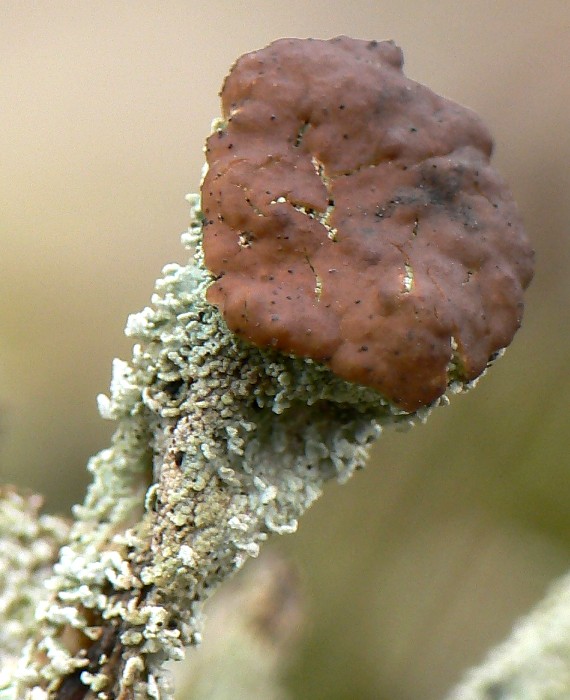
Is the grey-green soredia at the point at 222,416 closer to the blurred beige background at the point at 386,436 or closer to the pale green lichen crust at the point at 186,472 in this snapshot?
the pale green lichen crust at the point at 186,472

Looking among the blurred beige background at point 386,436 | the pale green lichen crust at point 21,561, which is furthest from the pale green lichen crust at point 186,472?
the blurred beige background at point 386,436

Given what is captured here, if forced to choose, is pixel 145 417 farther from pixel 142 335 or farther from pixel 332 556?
pixel 332 556

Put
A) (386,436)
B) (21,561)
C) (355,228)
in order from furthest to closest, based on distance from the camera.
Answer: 1. (386,436)
2. (21,561)
3. (355,228)

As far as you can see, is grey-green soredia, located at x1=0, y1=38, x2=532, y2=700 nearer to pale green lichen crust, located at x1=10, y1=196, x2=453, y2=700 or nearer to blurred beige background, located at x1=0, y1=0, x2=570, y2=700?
pale green lichen crust, located at x1=10, y1=196, x2=453, y2=700

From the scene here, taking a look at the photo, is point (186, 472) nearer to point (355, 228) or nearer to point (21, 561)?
point (355, 228)

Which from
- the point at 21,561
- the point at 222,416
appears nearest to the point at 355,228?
the point at 222,416

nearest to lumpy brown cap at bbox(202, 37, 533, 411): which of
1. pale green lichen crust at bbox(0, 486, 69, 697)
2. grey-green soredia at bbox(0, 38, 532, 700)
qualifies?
grey-green soredia at bbox(0, 38, 532, 700)
